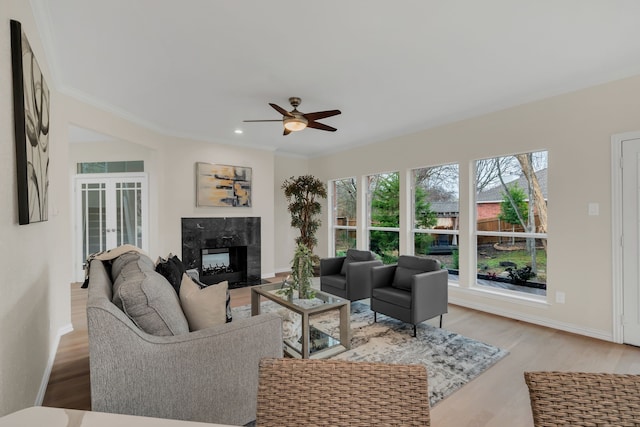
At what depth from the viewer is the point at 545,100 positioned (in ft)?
11.6

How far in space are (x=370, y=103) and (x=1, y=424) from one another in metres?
3.90

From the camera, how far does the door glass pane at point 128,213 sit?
18.0 ft

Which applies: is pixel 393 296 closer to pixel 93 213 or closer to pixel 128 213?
pixel 128 213

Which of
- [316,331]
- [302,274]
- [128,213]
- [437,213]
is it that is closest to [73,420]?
[302,274]

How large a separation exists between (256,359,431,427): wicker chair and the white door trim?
11.4ft

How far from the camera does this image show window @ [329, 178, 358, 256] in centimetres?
633

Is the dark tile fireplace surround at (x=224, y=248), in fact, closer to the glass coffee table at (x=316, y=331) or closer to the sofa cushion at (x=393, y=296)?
the glass coffee table at (x=316, y=331)

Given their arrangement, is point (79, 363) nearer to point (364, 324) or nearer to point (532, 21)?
point (364, 324)

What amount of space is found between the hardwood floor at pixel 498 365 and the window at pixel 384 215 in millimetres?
1767

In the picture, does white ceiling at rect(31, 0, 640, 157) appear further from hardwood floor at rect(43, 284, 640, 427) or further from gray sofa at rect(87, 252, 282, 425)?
hardwood floor at rect(43, 284, 640, 427)

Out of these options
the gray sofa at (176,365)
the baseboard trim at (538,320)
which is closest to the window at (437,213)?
the baseboard trim at (538,320)

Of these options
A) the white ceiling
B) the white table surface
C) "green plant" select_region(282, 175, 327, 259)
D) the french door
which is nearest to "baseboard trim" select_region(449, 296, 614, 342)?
the white ceiling

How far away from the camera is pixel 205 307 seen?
1.88m

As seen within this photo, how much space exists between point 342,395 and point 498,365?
8.15 ft
